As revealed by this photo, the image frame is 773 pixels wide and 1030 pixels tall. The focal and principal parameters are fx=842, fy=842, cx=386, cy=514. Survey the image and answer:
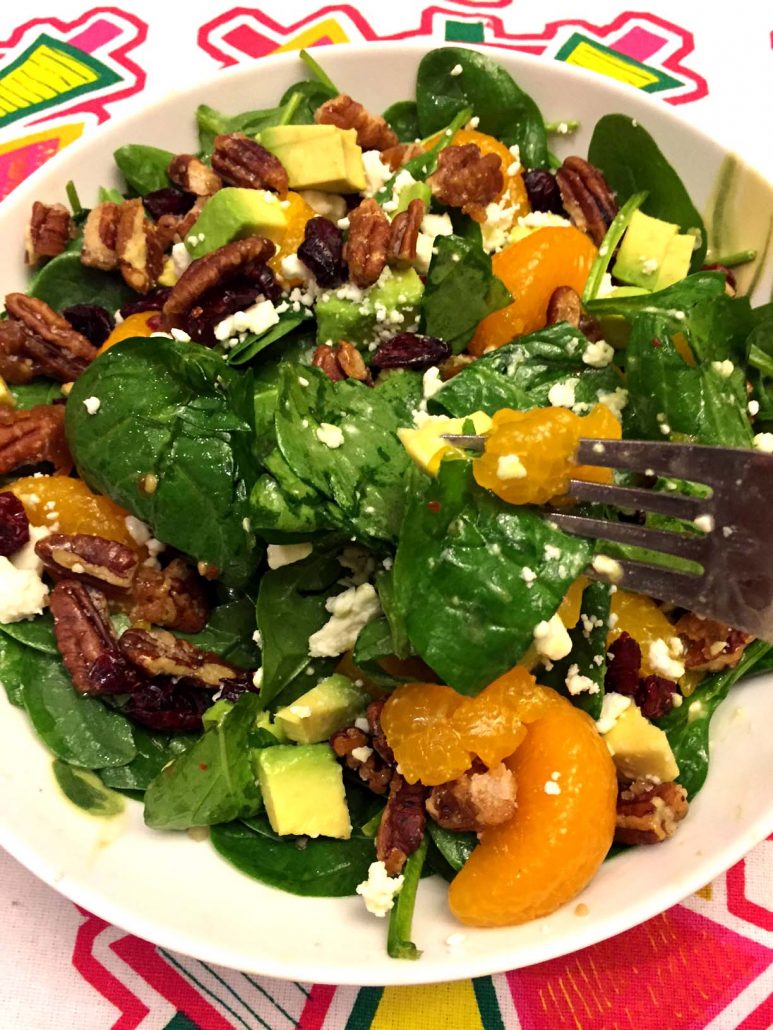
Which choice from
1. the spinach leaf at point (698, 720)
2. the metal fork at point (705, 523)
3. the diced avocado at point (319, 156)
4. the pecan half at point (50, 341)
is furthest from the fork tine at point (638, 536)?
the pecan half at point (50, 341)

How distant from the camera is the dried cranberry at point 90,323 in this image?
2.24 metres

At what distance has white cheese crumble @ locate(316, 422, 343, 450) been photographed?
175 cm

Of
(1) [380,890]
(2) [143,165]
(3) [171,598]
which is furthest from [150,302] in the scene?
(1) [380,890]

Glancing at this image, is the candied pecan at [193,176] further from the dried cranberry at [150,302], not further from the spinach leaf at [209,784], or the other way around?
the spinach leaf at [209,784]

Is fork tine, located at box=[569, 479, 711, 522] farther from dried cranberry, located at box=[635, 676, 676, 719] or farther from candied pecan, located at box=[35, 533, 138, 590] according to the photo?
candied pecan, located at box=[35, 533, 138, 590]

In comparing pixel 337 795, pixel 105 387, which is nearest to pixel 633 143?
pixel 105 387

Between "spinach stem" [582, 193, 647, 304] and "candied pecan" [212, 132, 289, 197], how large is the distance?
32.3 inches

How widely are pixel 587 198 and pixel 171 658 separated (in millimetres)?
1622

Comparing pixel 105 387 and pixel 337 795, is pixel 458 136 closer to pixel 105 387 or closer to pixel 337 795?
pixel 105 387

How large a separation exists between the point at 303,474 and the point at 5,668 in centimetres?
84

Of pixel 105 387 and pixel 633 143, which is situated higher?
pixel 633 143

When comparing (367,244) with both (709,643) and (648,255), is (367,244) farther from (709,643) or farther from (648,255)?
(709,643)

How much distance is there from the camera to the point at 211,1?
126 inches

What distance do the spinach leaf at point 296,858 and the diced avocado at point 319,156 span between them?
1578 millimetres
